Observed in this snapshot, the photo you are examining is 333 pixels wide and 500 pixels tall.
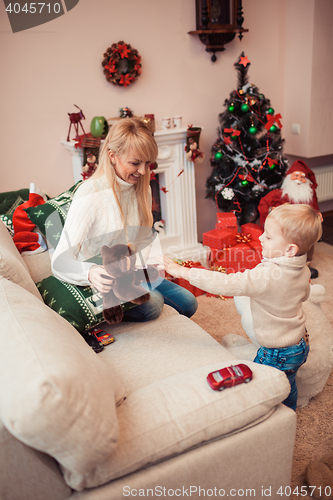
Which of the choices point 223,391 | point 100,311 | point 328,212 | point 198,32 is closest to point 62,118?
point 198,32

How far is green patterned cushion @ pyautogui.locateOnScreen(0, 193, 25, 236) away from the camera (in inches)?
80.8

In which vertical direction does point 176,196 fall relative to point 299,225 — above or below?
below

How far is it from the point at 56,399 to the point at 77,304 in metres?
0.64

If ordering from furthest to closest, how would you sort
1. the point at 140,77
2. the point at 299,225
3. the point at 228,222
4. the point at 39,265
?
the point at 140,77 < the point at 228,222 < the point at 39,265 < the point at 299,225

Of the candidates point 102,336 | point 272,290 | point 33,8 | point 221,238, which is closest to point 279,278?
point 272,290

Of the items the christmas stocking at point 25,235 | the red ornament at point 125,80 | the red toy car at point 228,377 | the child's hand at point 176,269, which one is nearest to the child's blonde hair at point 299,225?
the child's hand at point 176,269

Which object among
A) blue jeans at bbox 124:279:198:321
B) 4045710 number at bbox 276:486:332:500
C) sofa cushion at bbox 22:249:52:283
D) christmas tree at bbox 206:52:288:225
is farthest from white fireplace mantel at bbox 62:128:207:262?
4045710 number at bbox 276:486:332:500

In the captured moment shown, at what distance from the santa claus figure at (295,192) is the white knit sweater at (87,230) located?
172cm

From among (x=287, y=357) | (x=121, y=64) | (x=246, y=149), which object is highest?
(x=121, y=64)

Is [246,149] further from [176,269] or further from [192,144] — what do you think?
[176,269]

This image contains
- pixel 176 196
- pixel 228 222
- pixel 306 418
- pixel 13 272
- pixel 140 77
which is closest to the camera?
pixel 13 272

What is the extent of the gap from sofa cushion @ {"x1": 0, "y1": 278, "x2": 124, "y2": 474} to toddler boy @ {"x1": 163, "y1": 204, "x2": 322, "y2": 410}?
496 mm

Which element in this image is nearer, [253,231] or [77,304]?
[77,304]

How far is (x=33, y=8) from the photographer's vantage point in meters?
2.68
